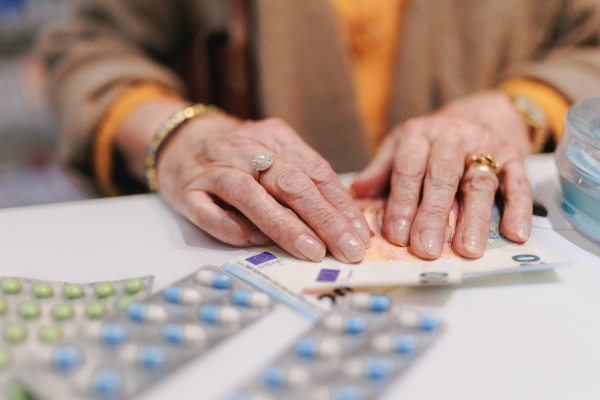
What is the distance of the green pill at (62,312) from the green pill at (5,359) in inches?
1.6

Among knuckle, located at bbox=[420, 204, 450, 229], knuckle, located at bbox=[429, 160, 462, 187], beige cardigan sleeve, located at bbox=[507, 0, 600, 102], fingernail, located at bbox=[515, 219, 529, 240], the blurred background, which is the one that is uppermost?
beige cardigan sleeve, located at bbox=[507, 0, 600, 102]

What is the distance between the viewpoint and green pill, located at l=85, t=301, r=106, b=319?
0.33 metres

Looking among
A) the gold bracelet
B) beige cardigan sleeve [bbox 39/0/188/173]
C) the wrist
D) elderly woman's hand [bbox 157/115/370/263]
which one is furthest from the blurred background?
elderly woman's hand [bbox 157/115/370/263]

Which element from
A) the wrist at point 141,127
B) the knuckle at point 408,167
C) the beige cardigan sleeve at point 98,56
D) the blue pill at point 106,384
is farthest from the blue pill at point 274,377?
the beige cardigan sleeve at point 98,56

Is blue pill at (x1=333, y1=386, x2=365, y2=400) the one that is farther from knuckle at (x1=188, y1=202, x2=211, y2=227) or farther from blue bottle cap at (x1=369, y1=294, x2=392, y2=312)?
knuckle at (x1=188, y1=202, x2=211, y2=227)

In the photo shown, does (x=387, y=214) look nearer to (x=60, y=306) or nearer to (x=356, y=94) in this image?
(x=60, y=306)

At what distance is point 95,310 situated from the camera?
13.0 inches

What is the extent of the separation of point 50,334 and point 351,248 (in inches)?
10.7

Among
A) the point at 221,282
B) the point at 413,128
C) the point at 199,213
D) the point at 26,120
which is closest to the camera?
the point at 221,282

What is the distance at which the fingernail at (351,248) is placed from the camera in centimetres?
41

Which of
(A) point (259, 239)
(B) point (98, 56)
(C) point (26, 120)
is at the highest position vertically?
(B) point (98, 56)

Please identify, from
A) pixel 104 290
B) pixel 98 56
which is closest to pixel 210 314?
pixel 104 290

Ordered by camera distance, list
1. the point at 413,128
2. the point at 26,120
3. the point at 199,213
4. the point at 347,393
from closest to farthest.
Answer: the point at 347,393 < the point at 199,213 < the point at 413,128 < the point at 26,120

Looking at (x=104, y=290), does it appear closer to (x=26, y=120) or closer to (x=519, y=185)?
(x=519, y=185)
